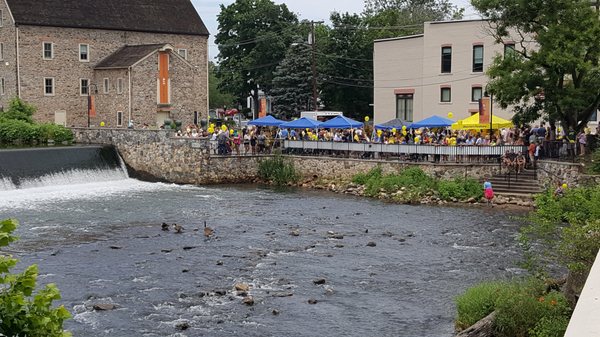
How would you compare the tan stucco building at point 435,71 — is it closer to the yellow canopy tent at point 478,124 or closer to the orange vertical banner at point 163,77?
the yellow canopy tent at point 478,124

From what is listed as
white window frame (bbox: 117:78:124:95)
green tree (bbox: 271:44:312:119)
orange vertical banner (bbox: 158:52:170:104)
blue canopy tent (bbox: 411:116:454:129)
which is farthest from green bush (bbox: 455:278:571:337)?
green tree (bbox: 271:44:312:119)

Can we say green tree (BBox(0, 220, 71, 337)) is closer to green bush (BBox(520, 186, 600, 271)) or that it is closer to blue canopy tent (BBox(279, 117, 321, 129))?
green bush (BBox(520, 186, 600, 271))

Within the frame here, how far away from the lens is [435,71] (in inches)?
2158

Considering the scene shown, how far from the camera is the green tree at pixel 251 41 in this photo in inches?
3004

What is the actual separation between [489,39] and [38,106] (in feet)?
99.6

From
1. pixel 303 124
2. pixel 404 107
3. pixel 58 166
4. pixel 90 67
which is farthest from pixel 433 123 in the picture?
pixel 90 67

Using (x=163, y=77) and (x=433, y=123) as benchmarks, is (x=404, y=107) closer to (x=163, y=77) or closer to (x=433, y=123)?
(x=433, y=123)

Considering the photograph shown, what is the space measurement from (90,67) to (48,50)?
128 inches

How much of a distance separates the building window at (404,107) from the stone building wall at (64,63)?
1459cm

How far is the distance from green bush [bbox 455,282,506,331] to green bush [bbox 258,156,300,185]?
28390 millimetres

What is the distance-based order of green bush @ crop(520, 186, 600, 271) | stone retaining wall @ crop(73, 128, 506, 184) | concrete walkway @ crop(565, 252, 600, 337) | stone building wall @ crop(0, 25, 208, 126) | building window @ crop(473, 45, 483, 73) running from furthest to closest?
stone building wall @ crop(0, 25, 208, 126), building window @ crop(473, 45, 483, 73), stone retaining wall @ crop(73, 128, 506, 184), green bush @ crop(520, 186, 600, 271), concrete walkway @ crop(565, 252, 600, 337)

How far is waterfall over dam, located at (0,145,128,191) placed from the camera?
42469mm

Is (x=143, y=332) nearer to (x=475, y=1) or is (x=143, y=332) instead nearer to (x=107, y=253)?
(x=107, y=253)

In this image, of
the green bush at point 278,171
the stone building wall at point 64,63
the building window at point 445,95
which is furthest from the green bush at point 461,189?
the stone building wall at point 64,63
